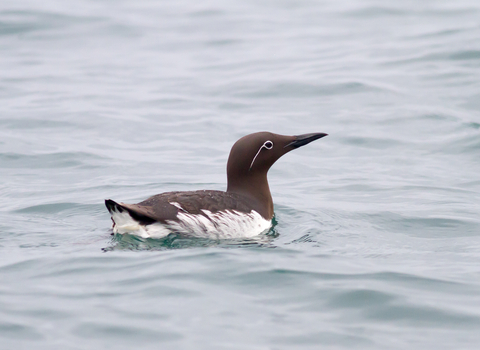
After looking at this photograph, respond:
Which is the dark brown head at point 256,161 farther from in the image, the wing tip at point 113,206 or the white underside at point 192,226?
the wing tip at point 113,206

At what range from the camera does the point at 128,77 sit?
16312 millimetres

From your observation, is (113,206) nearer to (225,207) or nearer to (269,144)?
(225,207)

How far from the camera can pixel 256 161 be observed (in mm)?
8305

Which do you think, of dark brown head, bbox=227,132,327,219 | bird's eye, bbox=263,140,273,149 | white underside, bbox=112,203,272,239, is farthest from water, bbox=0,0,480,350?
bird's eye, bbox=263,140,273,149

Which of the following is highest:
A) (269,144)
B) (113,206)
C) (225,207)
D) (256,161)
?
(269,144)

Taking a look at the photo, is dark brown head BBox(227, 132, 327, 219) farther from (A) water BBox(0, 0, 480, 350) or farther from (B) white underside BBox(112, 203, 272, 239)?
(B) white underside BBox(112, 203, 272, 239)

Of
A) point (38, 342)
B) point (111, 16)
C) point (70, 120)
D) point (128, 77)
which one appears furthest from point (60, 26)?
point (38, 342)

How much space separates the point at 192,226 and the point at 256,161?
50.4 inches

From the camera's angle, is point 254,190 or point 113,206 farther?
point 254,190

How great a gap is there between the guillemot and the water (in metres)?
0.21

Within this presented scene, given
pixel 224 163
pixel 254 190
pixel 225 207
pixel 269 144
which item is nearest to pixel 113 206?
pixel 225 207

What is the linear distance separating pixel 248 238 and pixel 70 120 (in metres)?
6.73

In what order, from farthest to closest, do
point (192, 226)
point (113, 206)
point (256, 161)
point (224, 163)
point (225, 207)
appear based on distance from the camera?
point (224, 163), point (256, 161), point (225, 207), point (192, 226), point (113, 206)

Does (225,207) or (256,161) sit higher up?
(256,161)
